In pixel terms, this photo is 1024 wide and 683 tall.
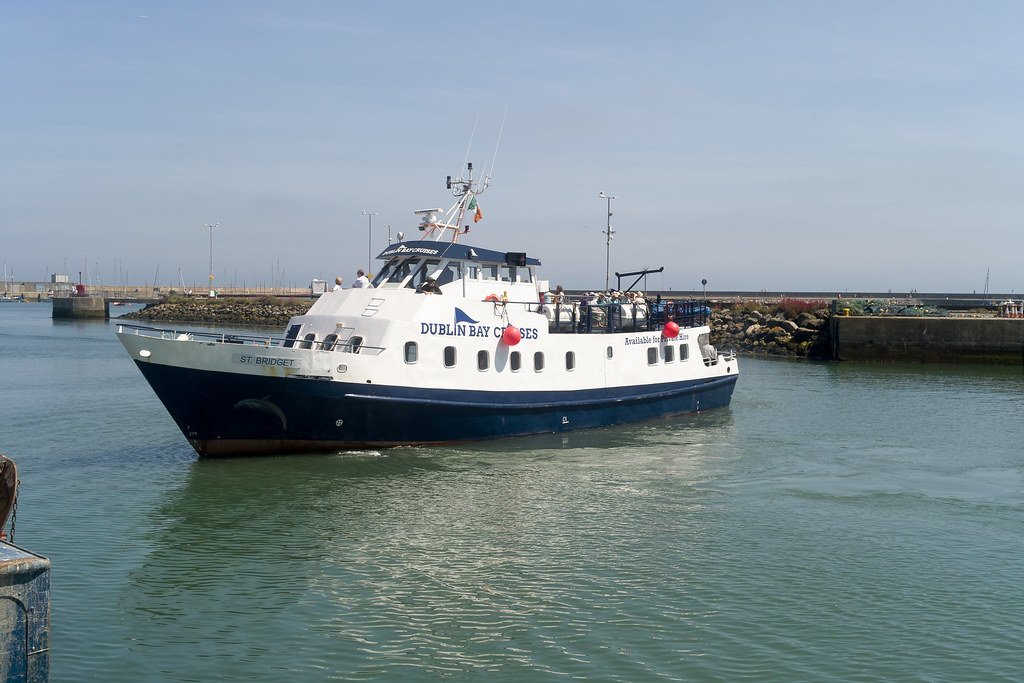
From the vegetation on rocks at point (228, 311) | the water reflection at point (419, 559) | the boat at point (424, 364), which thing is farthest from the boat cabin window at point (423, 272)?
the vegetation on rocks at point (228, 311)

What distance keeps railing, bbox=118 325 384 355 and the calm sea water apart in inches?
95.2

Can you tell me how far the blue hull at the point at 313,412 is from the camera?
18844mm

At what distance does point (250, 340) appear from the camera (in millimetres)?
19391

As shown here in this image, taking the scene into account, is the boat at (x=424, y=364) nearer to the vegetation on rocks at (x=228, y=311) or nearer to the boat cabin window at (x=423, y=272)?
the boat cabin window at (x=423, y=272)

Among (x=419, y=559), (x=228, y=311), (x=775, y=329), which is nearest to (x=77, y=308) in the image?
(x=228, y=311)

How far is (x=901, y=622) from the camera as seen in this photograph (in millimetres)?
11391

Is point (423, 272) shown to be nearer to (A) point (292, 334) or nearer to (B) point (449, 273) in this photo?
(B) point (449, 273)

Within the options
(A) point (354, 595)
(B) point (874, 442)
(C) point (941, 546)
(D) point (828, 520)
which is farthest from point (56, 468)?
(B) point (874, 442)

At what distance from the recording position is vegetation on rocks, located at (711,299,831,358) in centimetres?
Answer: 4950

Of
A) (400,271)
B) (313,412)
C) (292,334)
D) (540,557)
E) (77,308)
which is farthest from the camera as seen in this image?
(77,308)

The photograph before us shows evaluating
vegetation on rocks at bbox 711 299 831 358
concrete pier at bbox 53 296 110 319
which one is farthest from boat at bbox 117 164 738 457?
concrete pier at bbox 53 296 110 319

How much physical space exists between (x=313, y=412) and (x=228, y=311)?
72074mm

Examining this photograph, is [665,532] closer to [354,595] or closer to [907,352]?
[354,595]

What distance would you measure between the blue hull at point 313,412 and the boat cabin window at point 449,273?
2975 millimetres
